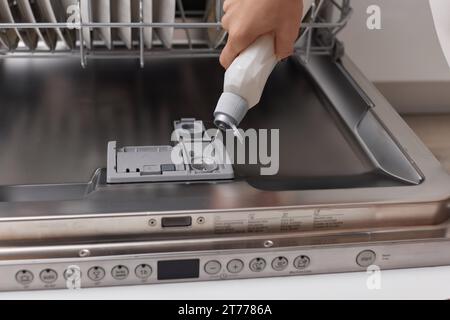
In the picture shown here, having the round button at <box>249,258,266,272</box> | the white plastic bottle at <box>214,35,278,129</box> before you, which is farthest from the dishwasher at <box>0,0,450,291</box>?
the white plastic bottle at <box>214,35,278,129</box>

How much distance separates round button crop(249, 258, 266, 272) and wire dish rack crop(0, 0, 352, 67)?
322 millimetres

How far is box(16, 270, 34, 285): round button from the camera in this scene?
0.61 m

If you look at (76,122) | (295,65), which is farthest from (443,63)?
(76,122)

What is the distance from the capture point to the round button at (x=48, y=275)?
0.62m

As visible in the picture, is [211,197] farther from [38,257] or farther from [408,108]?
[408,108]

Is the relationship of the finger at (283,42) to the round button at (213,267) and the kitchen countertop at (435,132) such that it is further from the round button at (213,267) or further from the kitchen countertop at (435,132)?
the kitchen countertop at (435,132)

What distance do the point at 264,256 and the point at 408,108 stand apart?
589mm

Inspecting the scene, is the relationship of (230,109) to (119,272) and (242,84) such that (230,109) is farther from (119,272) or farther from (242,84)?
(119,272)

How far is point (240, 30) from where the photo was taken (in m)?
0.65

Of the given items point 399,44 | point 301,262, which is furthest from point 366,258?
point 399,44

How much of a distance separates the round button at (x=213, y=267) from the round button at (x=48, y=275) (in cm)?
16

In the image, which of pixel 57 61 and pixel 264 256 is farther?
pixel 57 61
